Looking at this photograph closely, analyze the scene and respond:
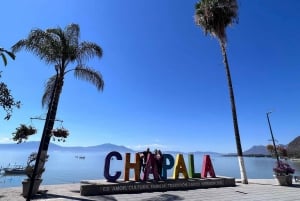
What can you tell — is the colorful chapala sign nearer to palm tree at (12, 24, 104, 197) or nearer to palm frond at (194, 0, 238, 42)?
palm tree at (12, 24, 104, 197)

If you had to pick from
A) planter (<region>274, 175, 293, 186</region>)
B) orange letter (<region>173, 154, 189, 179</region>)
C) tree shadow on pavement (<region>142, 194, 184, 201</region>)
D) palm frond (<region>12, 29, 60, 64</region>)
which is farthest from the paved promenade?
palm frond (<region>12, 29, 60, 64</region>)

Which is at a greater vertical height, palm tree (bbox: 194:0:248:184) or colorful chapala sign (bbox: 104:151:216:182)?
palm tree (bbox: 194:0:248:184)

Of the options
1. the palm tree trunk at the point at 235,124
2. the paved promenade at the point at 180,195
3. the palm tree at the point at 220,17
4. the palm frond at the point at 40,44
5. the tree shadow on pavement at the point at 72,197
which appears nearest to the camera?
the tree shadow on pavement at the point at 72,197

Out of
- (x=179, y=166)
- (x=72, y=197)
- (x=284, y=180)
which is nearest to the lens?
(x=72, y=197)

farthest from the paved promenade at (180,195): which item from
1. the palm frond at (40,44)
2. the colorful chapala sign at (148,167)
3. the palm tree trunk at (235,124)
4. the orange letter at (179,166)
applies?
the palm frond at (40,44)

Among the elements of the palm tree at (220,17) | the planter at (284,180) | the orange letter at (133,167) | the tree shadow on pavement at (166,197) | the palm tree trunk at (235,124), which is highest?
the palm tree at (220,17)

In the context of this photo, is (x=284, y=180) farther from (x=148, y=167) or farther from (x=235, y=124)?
(x=148, y=167)

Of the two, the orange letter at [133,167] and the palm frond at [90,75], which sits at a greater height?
the palm frond at [90,75]

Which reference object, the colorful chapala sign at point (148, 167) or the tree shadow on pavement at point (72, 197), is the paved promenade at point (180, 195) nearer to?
the tree shadow on pavement at point (72, 197)

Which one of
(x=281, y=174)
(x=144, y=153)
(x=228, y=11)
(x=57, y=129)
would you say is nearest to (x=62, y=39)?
(x=57, y=129)

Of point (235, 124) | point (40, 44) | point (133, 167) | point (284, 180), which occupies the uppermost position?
point (40, 44)

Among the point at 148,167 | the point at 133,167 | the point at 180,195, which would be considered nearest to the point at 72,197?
the point at 133,167

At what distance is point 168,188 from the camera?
652 inches

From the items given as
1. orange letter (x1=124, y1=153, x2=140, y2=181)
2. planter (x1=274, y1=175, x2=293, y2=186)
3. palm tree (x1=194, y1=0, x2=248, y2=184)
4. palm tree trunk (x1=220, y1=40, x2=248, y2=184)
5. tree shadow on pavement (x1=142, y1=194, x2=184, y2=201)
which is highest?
palm tree (x1=194, y1=0, x2=248, y2=184)
